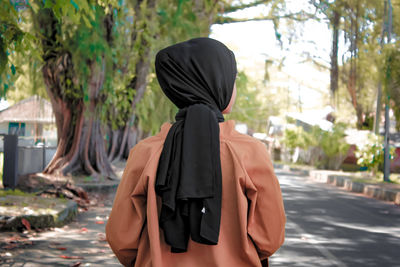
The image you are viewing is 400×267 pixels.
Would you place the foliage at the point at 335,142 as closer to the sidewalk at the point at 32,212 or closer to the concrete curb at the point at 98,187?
the concrete curb at the point at 98,187

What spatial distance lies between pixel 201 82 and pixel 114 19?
1239 cm

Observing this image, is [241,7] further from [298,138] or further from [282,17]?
[298,138]

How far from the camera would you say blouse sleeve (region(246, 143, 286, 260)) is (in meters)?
2.16

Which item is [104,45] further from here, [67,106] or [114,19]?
[67,106]

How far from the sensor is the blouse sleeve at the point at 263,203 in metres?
2.16

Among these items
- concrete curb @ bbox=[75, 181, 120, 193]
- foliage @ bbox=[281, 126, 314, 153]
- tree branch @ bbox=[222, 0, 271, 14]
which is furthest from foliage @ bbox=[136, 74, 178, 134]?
foliage @ bbox=[281, 126, 314, 153]

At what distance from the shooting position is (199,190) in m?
2.13

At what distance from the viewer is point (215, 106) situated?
2311 millimetres

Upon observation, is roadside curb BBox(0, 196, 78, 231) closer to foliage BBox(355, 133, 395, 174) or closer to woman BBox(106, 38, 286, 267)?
woman BBox(106, 38, 286, 267)

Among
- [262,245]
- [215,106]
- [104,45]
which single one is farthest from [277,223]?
[104,45]

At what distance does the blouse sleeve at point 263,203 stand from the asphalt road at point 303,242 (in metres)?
3.80

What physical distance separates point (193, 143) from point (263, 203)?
1.23 feet

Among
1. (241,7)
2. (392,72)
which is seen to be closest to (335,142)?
(241,7)

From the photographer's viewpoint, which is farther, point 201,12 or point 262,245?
point 201,12
